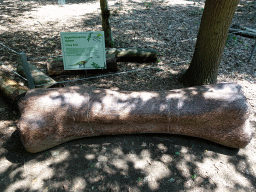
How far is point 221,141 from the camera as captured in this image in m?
3.23

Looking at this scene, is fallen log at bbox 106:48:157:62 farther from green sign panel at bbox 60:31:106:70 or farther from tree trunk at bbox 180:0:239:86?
tree trunk at bbox 180:0:239:86

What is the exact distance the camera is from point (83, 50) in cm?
448

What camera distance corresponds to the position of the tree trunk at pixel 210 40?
12.0ft

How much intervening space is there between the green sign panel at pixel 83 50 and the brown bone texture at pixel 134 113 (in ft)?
4.97

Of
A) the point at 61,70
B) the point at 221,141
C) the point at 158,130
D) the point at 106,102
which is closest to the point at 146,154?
the point at 158,130

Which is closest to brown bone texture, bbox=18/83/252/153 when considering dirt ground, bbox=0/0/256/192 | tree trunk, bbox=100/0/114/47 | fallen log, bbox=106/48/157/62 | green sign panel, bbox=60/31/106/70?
dirt ground, bbox=0/0/256/192

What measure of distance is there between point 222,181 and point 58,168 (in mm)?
2608

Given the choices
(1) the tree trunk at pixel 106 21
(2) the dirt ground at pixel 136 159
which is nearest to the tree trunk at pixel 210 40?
(2) the dirt ground at pixel 136 159

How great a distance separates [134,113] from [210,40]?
2466mm

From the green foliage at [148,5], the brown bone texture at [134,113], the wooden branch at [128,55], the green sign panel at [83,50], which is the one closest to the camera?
the brown bone texture at [134,113]

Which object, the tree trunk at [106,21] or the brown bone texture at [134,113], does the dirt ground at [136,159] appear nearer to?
the brown bone texture at [134,113]

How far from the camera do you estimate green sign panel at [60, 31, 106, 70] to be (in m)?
4.30

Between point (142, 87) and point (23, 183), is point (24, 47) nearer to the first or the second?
point (142, 87)

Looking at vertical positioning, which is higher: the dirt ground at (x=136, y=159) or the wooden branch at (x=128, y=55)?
the wooden branch at (x=128, y=55)
